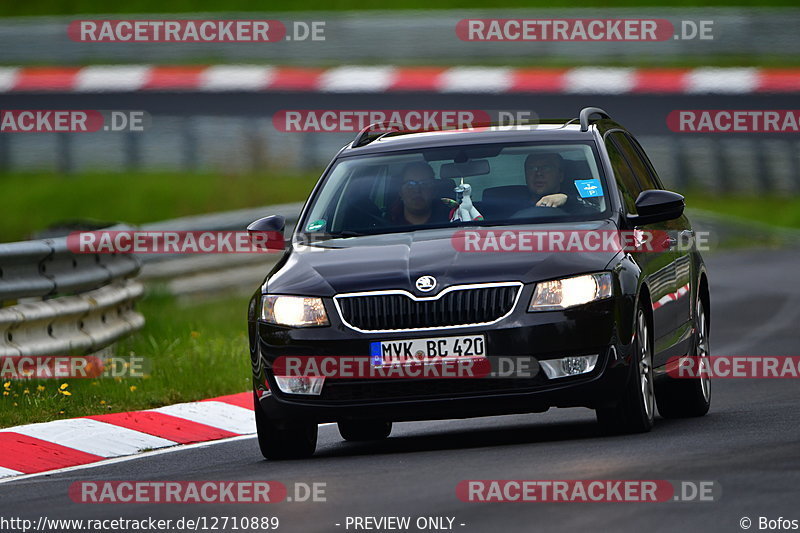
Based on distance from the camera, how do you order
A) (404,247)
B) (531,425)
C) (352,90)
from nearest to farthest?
(404,247), (531,425), (352,90)

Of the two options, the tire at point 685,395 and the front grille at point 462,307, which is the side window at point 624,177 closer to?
the tire at point 685,395

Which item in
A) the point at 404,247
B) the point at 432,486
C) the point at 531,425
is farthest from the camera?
the point at 531,425

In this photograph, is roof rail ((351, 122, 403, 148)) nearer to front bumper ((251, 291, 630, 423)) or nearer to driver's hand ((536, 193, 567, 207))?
driver's hand ((536, 193, 567, 207))

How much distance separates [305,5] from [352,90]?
11.4 m

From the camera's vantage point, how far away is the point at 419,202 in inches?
439

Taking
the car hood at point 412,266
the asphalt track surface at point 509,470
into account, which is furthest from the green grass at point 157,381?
the car hood at point 412,266

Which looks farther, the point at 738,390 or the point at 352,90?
the point at 352,90

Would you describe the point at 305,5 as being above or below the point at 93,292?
above

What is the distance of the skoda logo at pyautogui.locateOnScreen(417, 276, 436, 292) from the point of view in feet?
32.8

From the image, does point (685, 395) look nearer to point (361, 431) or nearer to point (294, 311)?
point (361, 431)

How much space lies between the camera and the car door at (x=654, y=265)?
432 inches

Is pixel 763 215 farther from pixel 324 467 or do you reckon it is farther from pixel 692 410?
pixel 324 467

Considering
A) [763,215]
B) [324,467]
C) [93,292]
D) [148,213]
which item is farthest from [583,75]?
[324,467]

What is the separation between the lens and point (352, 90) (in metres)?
30.2
